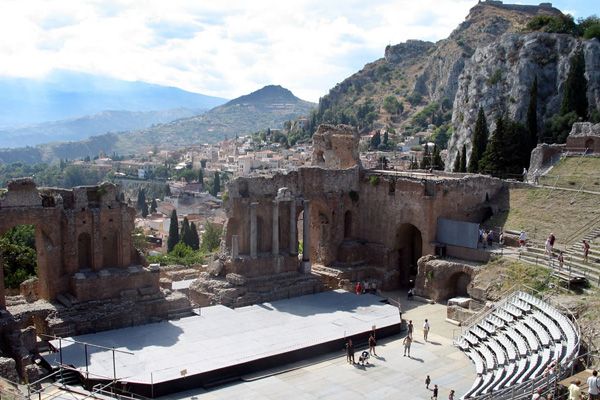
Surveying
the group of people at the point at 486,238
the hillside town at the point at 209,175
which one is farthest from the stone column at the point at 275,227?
the hillside town at the point at 209,175

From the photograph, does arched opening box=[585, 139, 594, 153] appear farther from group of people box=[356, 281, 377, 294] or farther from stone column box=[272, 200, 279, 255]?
stone column box=[272, 200, 279, 255]

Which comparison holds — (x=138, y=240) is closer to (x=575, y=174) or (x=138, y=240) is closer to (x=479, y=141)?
(x=479, y=141)

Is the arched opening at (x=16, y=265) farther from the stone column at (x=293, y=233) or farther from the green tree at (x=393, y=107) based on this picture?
the green tree at (x=393, y=107)

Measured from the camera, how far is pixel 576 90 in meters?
50.7

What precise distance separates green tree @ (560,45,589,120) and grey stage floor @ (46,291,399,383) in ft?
101

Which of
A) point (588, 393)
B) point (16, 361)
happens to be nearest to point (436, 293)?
point (588, 393)

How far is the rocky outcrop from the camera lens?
60406 mm

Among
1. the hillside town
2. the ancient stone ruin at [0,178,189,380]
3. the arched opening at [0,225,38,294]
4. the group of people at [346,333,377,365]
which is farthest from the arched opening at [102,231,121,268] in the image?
the hillside town

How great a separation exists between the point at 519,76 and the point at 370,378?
5187cm

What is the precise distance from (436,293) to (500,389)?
537 inches

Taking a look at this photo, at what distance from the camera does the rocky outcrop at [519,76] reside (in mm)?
60406

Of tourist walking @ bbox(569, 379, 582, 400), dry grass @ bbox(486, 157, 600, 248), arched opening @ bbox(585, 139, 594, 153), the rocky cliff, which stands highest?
the rocky cliff

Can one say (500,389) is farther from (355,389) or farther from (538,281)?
(538,281)

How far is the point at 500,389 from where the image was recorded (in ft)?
61.3
